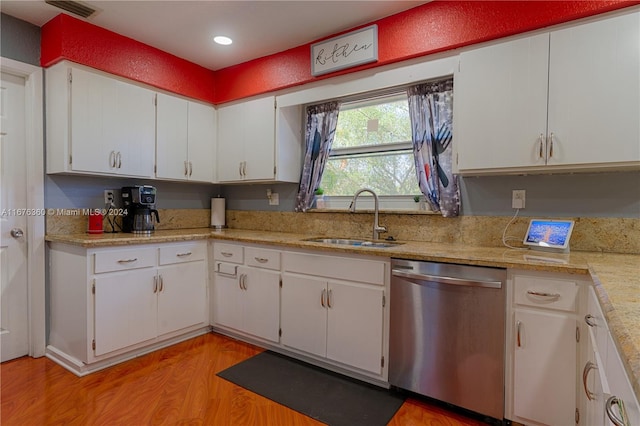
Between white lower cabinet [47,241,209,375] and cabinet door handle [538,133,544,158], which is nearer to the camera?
cabinet door handle [538,133,544,158]

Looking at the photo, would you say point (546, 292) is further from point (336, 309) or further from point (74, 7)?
point (74, 7)

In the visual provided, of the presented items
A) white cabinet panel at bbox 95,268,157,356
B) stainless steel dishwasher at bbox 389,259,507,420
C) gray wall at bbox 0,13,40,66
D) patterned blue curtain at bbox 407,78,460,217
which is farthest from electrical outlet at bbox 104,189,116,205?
patterned blue curtain at bbox 407,78,460,217

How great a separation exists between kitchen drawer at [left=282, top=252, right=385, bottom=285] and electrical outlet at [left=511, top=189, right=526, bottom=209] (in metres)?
0.96

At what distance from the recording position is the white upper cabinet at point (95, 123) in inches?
99.0

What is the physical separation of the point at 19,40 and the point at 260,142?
6.19ft

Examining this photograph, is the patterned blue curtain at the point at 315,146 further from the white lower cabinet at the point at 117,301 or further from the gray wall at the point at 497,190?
the white lower cabinet at the point at 117,301

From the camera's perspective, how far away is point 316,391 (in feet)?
7.10

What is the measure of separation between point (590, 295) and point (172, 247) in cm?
268

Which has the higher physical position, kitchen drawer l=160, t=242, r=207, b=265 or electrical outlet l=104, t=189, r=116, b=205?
electrical outlet l=104, t=189, r=116, b=205

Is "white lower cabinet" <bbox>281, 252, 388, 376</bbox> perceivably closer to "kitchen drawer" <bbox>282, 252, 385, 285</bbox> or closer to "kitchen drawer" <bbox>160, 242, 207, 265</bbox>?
"kitchen drawer" <bbox>282, 252, 385, 285</bbox>

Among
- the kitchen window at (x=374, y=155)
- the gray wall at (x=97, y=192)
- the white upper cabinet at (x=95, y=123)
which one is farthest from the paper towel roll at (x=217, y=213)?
the kitchen window at (x=374, y=155)

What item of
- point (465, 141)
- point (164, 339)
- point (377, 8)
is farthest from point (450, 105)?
point (164, 339)

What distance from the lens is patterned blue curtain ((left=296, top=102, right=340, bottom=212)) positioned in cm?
312

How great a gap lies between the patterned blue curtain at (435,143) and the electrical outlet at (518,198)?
1.11 ft
